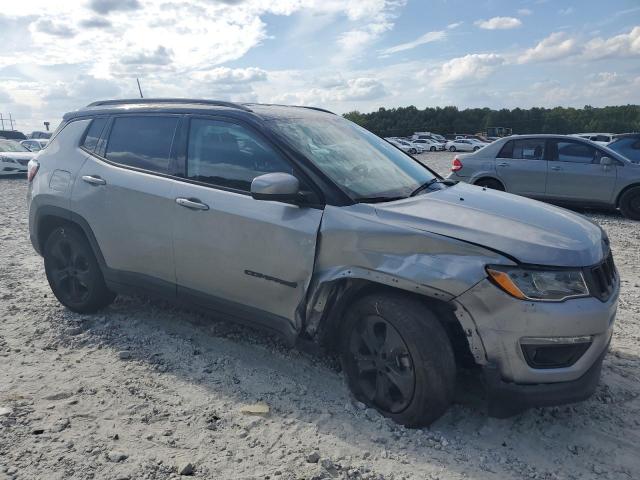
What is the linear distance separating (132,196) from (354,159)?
1.64 meters

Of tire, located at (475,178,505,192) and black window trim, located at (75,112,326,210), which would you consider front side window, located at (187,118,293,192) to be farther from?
tire, located at (475,178,505,192)

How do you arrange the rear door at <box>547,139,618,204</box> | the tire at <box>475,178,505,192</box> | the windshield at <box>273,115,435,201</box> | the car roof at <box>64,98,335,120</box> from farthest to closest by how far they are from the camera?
the tire at <box>475,178,505,192</box> < the rear door at <box>547,139,618,204</box> < the car roof at <box>64,98,335,120</box> < the windshield at <box>273,115,435,201</box>

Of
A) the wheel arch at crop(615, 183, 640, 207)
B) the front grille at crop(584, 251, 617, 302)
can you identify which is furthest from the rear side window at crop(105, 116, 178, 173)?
the wheel arch at crop(615, 183, 640, 207)

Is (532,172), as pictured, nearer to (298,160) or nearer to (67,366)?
(298,160)

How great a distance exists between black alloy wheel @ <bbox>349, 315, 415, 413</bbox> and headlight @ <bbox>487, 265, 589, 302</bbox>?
0.60m

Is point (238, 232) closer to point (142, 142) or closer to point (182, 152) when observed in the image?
point (182, 152)

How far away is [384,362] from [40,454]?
6.05 ft

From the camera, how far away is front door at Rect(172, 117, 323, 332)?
322cm

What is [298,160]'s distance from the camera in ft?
10.9

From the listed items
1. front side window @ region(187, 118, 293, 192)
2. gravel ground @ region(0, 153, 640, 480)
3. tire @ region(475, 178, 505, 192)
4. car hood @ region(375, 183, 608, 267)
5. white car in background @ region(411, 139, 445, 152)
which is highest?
front side window @ region(187, 118, 293, 192)

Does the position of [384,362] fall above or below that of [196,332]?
above

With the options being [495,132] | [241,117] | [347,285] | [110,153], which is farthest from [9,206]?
[495,132]

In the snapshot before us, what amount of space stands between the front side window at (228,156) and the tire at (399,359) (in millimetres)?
1027

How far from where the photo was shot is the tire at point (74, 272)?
4.45m
